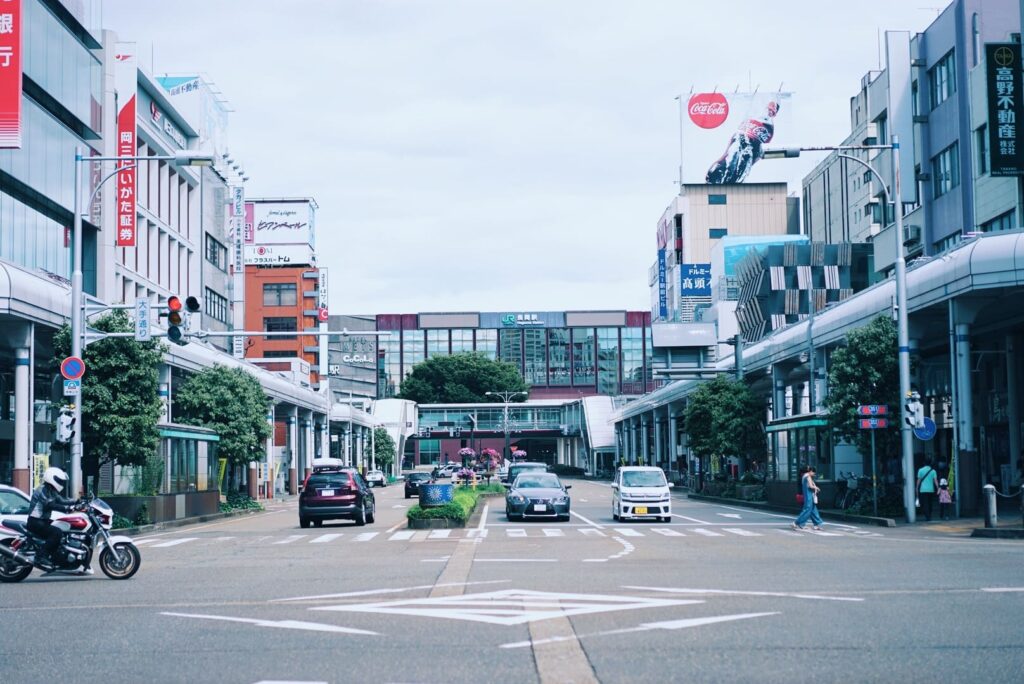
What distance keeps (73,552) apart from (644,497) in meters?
20.9

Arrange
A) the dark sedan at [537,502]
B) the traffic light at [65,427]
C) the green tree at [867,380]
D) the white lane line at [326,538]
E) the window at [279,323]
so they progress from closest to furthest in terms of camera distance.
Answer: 1. the white lane line at [326,538]
2. the traffic light at [65,427]
3. the green tree at [867,380]
4. the dark sedan at [537,502]
5. the window at [279,323]

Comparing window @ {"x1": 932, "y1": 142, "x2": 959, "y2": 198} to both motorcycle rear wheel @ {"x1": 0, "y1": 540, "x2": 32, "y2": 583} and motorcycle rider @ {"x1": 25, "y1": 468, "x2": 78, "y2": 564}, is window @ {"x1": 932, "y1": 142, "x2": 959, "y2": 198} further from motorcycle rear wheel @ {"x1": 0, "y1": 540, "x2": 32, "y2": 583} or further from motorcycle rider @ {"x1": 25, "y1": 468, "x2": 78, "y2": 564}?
motorcycle rear wheel @ {"x1": 0, "y1": 540, "x2": 32, "y2": 583}

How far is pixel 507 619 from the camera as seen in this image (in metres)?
12.3

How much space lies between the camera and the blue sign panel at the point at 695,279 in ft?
383

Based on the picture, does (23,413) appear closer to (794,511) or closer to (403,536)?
(403,536)

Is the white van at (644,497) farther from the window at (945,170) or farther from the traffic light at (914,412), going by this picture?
the window at (945,170)

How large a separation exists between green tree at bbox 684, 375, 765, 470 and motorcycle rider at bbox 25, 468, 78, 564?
4267cm

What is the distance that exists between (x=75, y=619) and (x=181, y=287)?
6587 cm

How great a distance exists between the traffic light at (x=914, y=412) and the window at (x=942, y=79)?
80.2 feet

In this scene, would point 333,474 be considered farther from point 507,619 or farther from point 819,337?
point 507,619

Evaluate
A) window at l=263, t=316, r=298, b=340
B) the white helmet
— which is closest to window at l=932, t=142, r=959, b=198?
the white helmet

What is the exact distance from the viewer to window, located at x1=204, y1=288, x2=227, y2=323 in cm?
8411

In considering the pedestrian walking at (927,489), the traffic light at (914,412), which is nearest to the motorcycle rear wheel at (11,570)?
the traffic light at (914,412)

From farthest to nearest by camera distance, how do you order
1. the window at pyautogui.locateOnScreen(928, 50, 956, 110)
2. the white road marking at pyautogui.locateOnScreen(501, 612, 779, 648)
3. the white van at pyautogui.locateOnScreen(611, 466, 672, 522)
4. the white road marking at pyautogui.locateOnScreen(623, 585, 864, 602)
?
the window at pyautogui.locateOnScreen(928, 50, 956, 110)
the white van at pyautogui.locateOnScreen(611, 466, 672, 522)
the white road marking at pyautogui.locateOnScreen(623, 585, 864, 602)
the white road marking at pyautogui.locateOnScreen(501, 612, 779, 648)
